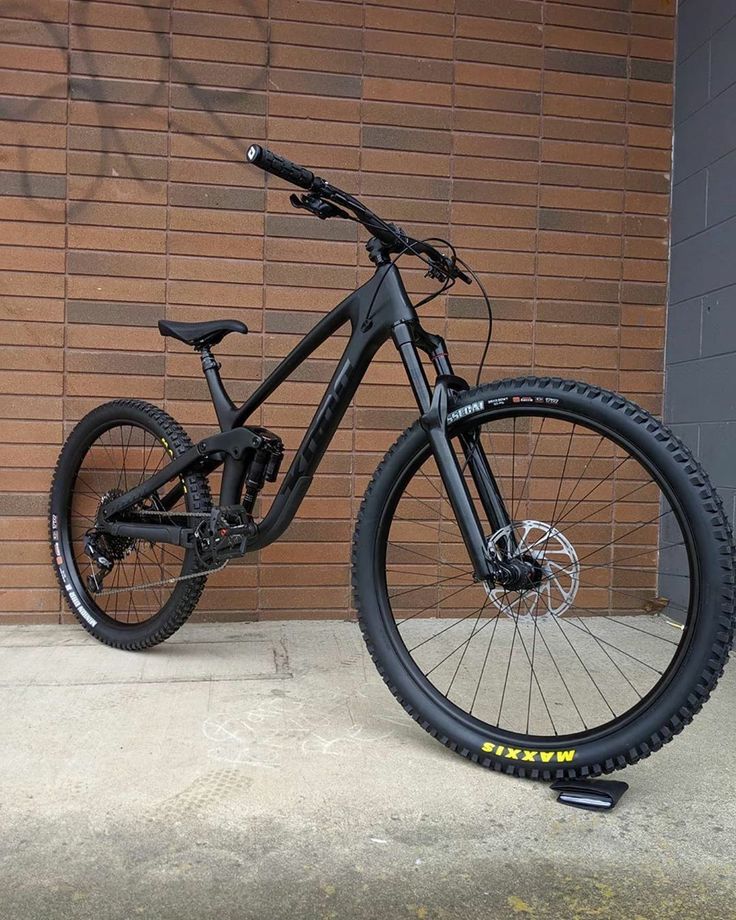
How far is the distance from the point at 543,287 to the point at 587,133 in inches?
28.6

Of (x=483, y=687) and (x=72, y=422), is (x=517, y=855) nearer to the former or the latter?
(x=483, y=687)

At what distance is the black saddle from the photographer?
2762 millimetres

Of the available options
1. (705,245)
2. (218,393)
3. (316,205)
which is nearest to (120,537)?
(218,393)

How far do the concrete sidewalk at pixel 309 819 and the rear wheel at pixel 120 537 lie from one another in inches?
14.3

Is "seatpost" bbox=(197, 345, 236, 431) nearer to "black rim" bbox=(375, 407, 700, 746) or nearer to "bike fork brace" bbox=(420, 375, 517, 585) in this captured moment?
"black rim" bbox=(375, 407, 700, 746)

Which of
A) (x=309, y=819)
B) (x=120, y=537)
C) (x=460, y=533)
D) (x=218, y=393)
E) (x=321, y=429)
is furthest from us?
(x=120, y=537)

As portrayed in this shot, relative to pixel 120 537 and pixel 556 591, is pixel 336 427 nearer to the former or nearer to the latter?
pixel 120 537

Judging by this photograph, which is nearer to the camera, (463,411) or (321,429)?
(463,411)

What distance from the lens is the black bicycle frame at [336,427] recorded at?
80.3 inches

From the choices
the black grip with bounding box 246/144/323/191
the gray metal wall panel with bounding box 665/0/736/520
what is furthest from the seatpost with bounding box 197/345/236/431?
the gray metal wall panel with bounding box 665/0/736/520

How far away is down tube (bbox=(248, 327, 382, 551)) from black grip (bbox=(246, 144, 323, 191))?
17.7 inches

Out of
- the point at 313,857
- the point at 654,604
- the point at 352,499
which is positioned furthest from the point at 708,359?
the point at 313,857

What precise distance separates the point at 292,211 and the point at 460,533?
5.31ft

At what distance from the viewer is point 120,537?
2.96 metres
